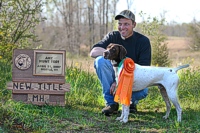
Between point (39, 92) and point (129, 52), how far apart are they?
59.2 inches

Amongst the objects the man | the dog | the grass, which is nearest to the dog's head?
the dog

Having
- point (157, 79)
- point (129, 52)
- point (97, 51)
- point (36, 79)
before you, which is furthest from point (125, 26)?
point (36, 79)

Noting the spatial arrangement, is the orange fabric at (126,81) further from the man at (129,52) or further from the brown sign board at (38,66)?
the brown sign board at (38,66)

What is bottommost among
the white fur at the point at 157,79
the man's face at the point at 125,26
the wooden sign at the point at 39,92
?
the wooden sign at the point at 39,92

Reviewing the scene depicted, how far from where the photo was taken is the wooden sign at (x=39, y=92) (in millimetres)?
→ 4699

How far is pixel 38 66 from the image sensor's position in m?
4.78

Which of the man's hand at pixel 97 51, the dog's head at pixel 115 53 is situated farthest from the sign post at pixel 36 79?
the dog's head at pixel 115 53

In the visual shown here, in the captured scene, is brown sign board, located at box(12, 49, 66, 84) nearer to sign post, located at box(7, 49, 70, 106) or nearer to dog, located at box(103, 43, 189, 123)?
sign post, located at box(7, 49, 70, 106)

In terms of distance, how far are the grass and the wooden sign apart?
0.35 feet

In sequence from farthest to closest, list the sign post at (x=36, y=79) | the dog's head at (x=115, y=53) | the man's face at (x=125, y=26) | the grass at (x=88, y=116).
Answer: the sign post at (x=36, y=79) < the man's face at (x=125, y=26) < the dog's head at (x=115, y=53) < the grass at (x=88, y=116)

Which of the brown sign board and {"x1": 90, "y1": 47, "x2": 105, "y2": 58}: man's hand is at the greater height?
{"x1": 90, "y1": 47, "x2": 105, "y2": 58}: man's hand

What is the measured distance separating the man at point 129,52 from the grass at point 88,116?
0.26m

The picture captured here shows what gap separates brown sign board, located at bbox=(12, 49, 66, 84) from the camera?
4.72 meters

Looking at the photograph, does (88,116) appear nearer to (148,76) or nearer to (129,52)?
(148,76)
